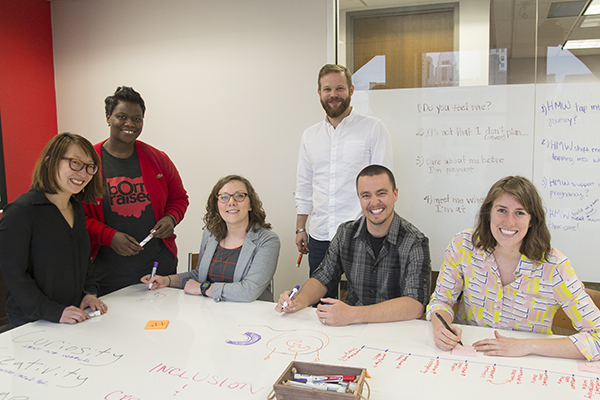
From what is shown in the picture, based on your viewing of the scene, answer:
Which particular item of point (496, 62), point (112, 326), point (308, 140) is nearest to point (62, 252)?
point (112, 326)

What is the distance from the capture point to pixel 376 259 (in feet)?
6.37

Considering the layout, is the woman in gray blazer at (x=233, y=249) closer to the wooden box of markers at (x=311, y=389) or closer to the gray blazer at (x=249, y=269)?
the gray blazer at (x=249, y=269)

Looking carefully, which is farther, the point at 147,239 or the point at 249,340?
the point at 147,239

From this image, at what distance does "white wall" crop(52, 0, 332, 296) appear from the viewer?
3598 millimetres

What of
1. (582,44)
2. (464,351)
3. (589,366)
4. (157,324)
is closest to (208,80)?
(157,324)

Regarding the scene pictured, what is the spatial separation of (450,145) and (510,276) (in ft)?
5.23

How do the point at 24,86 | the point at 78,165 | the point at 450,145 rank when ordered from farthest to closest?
the point at 24,86
the point at 450,145
the point at 78,165

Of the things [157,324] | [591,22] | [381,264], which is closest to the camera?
[157,324]

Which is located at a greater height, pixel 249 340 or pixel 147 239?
pixel 147 239

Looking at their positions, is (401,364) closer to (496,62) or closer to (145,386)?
(145,386)

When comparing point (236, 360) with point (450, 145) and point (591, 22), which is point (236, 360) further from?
point (591, 22)

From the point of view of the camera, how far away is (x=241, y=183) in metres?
2.21

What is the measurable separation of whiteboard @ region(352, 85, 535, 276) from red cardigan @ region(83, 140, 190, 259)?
4.73 ft

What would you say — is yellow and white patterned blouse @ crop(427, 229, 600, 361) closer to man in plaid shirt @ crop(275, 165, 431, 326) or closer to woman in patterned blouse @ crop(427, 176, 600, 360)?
woman in patterned blouse @ crop(427, 176, 600, 360)
